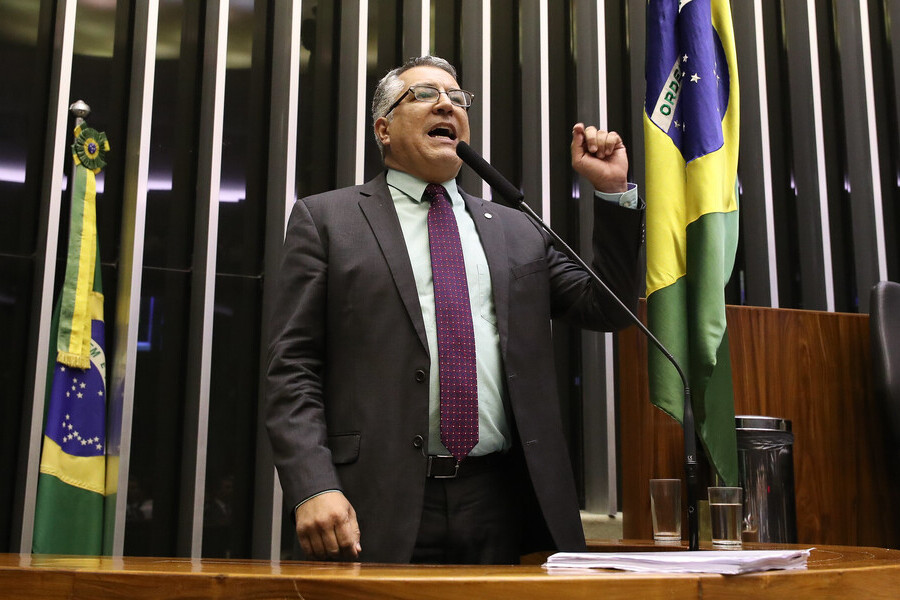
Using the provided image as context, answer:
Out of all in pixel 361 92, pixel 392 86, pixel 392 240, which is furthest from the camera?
pixel 361 92

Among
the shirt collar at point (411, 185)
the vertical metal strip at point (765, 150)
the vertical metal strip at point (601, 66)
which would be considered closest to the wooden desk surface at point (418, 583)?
the shirt collar at point (411, 185)

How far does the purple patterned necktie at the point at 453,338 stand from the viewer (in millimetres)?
1685

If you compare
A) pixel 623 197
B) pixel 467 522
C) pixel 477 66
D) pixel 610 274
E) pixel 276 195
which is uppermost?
pixel 477 66

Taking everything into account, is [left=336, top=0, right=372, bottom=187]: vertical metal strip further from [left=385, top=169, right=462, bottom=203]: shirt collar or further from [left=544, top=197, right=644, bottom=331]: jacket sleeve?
[left=544, top=197, right=644, bottom=331]: jacket sleeve

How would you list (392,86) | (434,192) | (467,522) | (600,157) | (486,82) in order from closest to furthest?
(467,522) → (600,157) → (434,192) → (392,86) → (486,82)

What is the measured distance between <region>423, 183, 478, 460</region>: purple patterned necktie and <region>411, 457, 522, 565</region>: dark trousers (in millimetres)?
57

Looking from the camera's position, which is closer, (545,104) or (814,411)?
(814,411)

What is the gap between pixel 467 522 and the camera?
1.66 meters

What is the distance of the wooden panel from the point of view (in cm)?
234

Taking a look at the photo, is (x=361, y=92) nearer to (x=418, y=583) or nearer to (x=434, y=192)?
(x=434, y=192)

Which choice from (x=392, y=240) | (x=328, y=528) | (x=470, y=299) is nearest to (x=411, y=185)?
(x=392, y=240)

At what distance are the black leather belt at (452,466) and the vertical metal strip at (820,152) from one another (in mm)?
2411

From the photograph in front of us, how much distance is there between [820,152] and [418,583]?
3.49 meters

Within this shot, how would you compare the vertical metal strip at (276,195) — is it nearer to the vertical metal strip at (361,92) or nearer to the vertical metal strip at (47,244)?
the vertical metal strip at (361,92)
